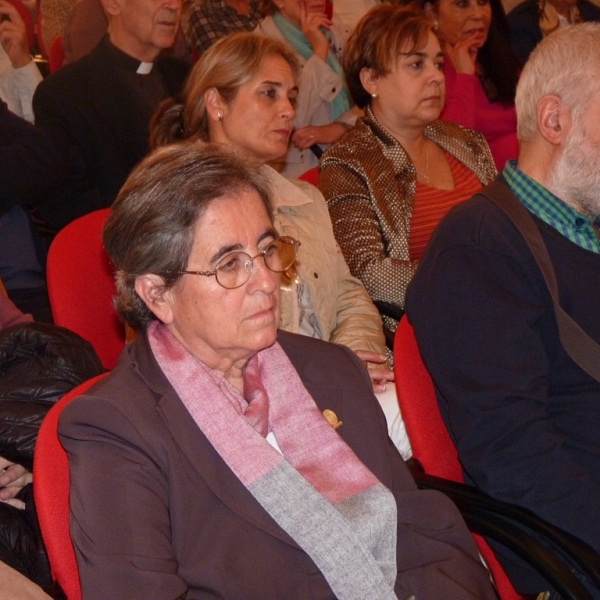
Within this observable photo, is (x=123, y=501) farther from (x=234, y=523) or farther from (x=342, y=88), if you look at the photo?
(x=342, y=88)

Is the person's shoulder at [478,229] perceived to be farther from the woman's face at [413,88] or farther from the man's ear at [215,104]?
the woman's face at [413,88]

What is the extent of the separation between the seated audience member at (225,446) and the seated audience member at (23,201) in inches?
53.7

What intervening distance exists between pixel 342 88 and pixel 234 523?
308 centimetres

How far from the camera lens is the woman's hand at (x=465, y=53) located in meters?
3.88

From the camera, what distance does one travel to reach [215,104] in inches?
107

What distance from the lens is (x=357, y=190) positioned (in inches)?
112

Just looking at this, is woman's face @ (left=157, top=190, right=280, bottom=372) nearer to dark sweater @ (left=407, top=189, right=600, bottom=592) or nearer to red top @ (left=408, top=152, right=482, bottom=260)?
dark sweater @ (left=407, top=189, right=600, bottom=592)

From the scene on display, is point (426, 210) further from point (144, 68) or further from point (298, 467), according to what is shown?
point (298, 467)

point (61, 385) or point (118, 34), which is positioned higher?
point (118, 34)

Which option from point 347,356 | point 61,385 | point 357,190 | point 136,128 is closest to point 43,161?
point 136,128

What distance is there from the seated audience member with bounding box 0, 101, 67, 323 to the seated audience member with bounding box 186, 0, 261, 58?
4.85 feet

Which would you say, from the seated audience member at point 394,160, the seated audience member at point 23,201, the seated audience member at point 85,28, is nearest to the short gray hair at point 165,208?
the seated audience member at point 394,160

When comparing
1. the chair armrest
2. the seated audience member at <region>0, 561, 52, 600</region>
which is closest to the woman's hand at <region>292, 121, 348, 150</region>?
the chair armrest

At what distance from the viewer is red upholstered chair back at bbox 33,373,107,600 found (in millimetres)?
Answer: 1442
